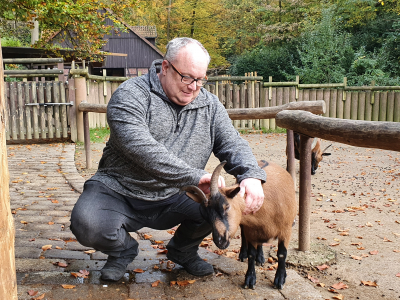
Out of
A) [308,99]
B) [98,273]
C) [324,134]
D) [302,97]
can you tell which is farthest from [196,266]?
[302,97]

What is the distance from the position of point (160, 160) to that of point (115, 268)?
2.92 feet

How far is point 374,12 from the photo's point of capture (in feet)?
76.6

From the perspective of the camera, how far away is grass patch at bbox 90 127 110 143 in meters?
11.3

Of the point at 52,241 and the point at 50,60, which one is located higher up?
the point at 50,60

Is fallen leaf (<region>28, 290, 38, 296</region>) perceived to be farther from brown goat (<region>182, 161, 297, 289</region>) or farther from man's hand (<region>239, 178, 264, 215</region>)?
man's hand (<region>239, 178, 264, 215</region>)

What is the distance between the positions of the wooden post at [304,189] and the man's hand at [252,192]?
1135 millimetres

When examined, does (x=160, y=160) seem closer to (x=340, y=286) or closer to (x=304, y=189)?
(x=304, y=189)

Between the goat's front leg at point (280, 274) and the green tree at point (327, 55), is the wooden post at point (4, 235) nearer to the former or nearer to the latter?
the goat's front leg at point (280, 274)

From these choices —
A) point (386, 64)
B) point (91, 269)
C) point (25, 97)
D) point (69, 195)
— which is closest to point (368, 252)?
point (91, 269)

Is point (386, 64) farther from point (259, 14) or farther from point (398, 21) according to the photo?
point (259, 14)

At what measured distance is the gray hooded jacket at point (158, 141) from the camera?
260cm

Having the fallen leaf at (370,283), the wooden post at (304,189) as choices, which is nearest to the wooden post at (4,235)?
the wooden post at (304,189)

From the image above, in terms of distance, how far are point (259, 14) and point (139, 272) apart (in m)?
34.9

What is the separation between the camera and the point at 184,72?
9.17 ft
